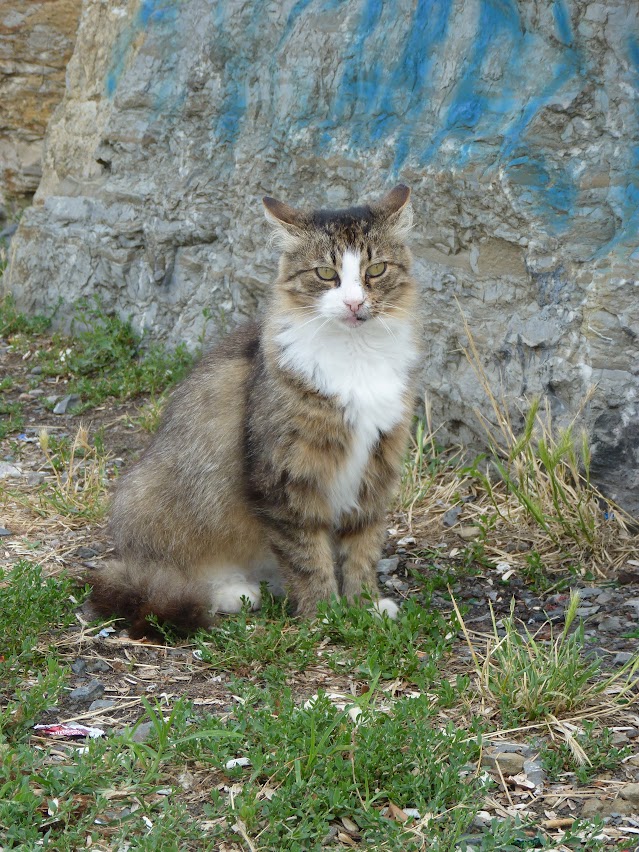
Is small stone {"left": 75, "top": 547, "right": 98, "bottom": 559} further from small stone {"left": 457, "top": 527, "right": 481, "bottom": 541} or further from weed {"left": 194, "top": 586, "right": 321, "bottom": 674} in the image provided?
small stone {"left": 457, "top": 527, "right": 481, "bottom": 541}

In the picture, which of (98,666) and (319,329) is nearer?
(98,666)

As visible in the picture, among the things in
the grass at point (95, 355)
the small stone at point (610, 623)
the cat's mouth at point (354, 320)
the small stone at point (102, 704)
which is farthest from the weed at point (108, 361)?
the small stone at point (610, 623)

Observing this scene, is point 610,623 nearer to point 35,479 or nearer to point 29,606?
point 29,606

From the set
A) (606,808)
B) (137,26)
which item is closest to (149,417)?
(137,26)

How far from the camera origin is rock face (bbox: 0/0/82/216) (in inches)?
391

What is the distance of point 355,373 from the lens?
431 cm

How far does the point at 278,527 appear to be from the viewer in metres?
4.38

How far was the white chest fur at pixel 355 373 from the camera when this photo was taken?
427 centimetres

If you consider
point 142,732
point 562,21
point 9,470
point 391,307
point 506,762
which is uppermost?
point 562,21

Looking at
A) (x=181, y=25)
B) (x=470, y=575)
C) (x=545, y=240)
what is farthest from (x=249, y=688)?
(x=181, y=25)

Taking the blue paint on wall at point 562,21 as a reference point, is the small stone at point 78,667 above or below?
below

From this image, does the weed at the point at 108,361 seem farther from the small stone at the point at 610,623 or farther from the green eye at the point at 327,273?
the small stone at the point at 610,623

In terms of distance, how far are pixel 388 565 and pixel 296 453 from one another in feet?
3.90

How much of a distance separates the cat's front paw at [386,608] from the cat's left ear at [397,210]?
1629 mm
